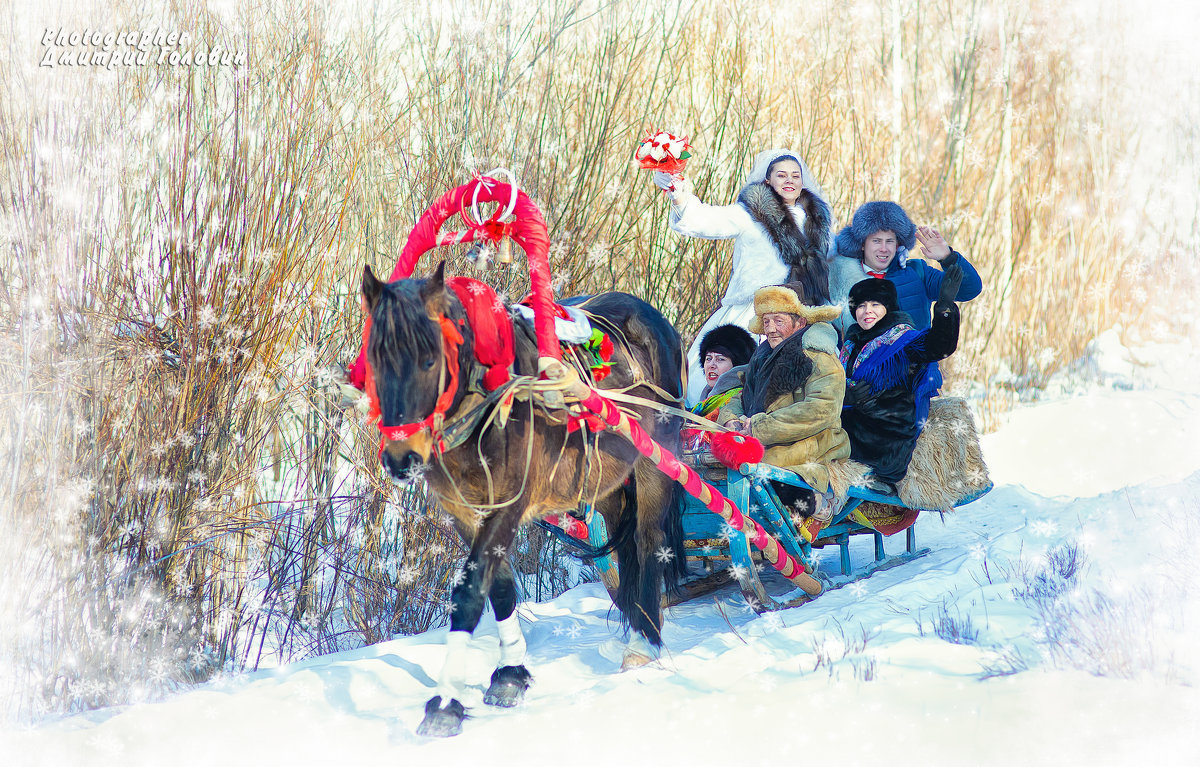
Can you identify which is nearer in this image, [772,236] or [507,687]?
[507,687]

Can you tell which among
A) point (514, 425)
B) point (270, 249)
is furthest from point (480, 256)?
point (514, 425)

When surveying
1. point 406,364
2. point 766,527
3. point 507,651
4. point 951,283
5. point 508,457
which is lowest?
point 507,651

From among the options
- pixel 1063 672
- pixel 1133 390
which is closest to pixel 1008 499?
pixel 1133 390

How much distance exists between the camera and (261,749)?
324 centimetres

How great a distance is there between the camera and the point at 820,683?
3373mm

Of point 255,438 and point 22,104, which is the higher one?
point 22,104

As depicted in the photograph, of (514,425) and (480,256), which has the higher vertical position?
(480,256)

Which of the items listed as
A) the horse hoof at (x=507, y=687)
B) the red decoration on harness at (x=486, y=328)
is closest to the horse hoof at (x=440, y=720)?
the horse hoof at (x=507, y=687)

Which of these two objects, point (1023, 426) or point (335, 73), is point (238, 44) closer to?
point (335, 73)

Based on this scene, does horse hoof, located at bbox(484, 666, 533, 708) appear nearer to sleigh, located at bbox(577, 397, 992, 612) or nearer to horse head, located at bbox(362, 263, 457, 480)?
sleigh, located at bbox(577, 397, 992, 612)

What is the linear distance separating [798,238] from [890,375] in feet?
3.09

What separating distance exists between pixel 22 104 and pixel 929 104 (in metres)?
6.68

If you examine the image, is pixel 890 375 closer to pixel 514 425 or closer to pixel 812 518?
pixel 812 518

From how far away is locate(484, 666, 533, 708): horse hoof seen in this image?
3.56 meters
